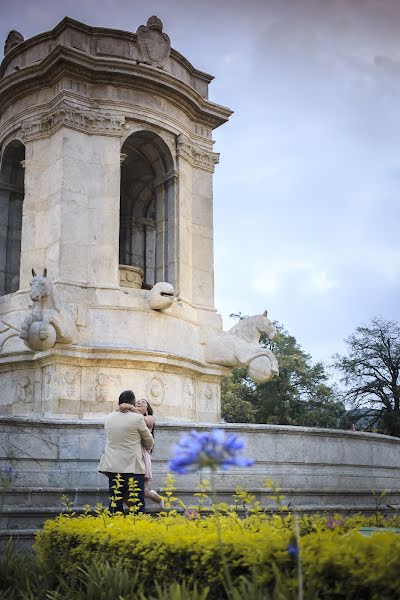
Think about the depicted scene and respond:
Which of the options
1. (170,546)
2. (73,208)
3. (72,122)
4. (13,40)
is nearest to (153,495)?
(170,546)

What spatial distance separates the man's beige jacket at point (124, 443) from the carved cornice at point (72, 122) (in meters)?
10.8

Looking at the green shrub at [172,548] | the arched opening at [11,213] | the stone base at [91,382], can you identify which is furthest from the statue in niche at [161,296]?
the green shrub at [172,548]

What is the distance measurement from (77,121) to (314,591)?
1594 cm

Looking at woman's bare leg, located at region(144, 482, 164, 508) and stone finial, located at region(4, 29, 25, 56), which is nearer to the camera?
woman's bare leg, located at region(144, 482, 164, 508)

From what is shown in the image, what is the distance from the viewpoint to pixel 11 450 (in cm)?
1164

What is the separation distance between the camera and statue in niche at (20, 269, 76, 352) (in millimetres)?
16812

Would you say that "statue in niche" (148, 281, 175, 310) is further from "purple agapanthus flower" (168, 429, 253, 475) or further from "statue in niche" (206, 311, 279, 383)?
"purple agapanthus flower" (168, 429, 253, 475)

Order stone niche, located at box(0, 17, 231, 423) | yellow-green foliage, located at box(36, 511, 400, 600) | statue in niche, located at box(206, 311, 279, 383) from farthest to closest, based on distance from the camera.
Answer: statue in niche, located at box(206, 311, 279, 383) → stone niche, located at box(0, 17, 231, 423) → yellow-green foliage, located at box(36, 511, 400, 600)

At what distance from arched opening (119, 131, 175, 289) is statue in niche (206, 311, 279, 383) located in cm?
214

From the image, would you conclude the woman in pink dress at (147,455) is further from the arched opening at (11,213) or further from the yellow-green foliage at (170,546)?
the arched opening at (11,213)

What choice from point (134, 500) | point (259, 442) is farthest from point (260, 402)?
point (134, 500)

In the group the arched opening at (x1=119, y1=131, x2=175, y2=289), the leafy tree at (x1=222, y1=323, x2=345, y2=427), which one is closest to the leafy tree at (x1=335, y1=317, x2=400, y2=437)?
the leafy tree at (x1=222, y1=323, x2=345, y2=427)

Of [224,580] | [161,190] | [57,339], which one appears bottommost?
[224,580]

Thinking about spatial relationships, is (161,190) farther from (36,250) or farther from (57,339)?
(57,339)
